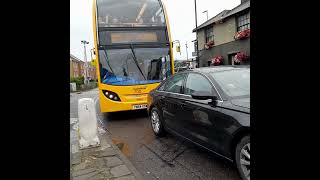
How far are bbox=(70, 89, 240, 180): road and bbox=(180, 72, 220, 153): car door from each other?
258 millimetres

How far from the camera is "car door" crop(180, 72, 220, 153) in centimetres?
380

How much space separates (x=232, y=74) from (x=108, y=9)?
5266mm

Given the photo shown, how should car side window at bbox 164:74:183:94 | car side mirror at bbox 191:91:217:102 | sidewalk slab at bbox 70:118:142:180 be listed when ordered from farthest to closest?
car side window at bbox 164:74:183:94, car side mirror at bbox 191:91:217:102, sidewalk slab at bbox 70:118:142:180

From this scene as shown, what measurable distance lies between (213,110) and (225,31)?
18048 millimetres

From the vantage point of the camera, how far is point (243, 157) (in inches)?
128

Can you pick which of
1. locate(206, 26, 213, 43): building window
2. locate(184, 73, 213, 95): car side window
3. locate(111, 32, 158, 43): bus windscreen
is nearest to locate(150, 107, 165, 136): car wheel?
locate(184, 73, 213, 95): car side window

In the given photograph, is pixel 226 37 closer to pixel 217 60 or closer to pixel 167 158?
pixel 217 60

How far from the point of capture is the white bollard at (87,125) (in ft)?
17.0

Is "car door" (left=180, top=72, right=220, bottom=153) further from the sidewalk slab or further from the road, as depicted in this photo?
the sidewalk slab

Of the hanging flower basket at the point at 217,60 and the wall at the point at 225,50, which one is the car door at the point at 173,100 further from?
the hanging flower basket at the point at 217,60

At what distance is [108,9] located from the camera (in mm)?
8328
